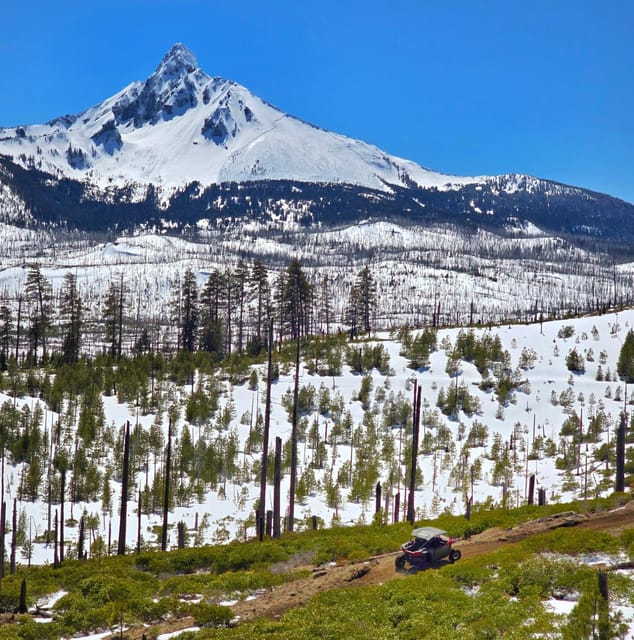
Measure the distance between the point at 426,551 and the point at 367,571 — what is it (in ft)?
7.52

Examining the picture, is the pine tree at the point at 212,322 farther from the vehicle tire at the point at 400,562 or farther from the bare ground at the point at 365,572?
the vehicle tire at the point at 400,562

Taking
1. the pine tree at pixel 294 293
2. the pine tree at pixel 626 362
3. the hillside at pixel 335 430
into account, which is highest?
the pine tree at pixel 294 293

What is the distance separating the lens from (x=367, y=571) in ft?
67.1

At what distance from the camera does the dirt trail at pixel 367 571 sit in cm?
1688

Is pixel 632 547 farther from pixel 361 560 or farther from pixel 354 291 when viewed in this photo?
pixel 354 291

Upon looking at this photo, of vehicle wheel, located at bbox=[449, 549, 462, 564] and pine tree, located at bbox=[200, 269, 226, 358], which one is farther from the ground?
pine tree, located at bbox=[200, 269, 226, 358]

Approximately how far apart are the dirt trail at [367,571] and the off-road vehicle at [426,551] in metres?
0.60

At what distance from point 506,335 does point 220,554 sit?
196 feet

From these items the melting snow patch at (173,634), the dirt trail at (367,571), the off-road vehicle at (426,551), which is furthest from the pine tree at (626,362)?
the melting snow patch at (173,634)

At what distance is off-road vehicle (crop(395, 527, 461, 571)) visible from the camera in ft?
65.5

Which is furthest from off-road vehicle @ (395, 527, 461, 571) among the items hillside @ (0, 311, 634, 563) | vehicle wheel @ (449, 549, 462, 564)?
hillside @ (0, 311, 634, 563)

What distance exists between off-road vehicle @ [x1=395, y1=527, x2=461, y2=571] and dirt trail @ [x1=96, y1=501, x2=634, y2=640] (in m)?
0.60

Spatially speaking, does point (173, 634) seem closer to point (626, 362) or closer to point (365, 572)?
point (365, 572)

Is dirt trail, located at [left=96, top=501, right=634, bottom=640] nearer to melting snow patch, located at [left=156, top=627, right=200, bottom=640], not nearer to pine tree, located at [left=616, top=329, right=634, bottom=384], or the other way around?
melting snow patch, located at [left=156, top=627, right=200, bottom=640]
